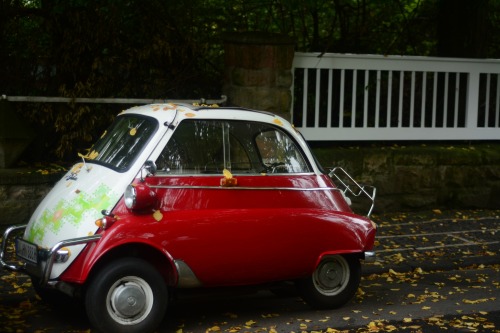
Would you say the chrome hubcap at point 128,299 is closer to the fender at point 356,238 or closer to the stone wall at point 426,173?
the fender at point 356,238

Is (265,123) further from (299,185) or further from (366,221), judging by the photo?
(366,221)

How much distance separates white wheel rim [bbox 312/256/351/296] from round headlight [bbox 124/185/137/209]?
188cm

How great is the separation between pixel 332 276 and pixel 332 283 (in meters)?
0.07

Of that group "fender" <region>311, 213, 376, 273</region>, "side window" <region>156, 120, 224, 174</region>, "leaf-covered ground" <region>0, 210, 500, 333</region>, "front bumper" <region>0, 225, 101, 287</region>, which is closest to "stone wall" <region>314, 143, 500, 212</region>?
"leaf-covered ground" <region>0, 210, 500, 333</region>

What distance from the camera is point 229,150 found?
7199 millimetres

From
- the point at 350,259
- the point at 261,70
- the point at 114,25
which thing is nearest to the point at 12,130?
the point at 114,25

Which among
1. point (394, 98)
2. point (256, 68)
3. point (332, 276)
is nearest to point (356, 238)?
point (332, 276)

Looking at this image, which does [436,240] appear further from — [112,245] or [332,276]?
[112,245]

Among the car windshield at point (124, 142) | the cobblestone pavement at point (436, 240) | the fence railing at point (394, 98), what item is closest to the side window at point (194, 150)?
the car windshield at point (124, 142)

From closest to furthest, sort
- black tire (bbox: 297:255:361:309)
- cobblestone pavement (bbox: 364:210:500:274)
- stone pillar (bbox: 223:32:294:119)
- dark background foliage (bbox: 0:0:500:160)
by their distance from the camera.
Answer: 1. black tire (bbox: 297:255:361:309)
2. cobblestone pavement (bbox: 364:210:500:274)
3. dark background foliage (bbox: 0:0:500:160)
4. stone pillar (bbox: 223:32:294:119)

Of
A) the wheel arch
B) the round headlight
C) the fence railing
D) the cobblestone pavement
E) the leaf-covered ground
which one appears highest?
the fence railing

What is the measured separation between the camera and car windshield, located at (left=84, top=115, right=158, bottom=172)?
6.96 meters

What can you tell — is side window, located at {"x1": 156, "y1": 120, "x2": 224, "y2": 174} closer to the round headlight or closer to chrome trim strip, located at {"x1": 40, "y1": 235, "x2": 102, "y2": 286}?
the round headlight

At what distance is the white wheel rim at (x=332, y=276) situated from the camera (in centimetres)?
755
